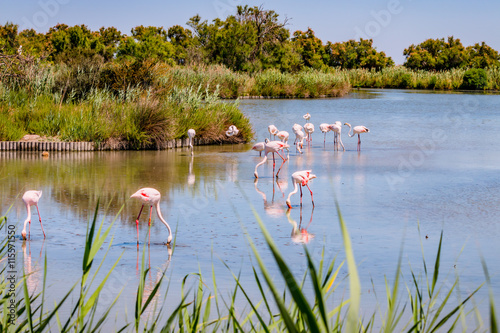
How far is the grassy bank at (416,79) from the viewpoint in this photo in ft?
178

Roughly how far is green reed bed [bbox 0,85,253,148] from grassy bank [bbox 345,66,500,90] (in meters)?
40.2

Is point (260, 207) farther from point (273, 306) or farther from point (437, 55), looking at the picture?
point (437, 55)

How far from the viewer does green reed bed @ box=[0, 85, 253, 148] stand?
47.9ft

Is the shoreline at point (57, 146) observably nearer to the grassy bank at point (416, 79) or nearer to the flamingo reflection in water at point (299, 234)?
the flamingo reflection in water at point (299, 234)

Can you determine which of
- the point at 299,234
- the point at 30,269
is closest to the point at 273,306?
the point at 30,269

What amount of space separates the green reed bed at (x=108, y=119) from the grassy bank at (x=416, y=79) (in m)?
40.2

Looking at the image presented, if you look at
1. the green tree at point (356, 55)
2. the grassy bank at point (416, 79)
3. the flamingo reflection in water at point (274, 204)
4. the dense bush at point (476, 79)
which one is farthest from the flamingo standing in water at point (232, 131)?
the green tree at point (356, 55)

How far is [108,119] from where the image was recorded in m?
15.1

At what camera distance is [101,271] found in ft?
19.6

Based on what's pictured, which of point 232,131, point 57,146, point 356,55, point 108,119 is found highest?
point 356,55

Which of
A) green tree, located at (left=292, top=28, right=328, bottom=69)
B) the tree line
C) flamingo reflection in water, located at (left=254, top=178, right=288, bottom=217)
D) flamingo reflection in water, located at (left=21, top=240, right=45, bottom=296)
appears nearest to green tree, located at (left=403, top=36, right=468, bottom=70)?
the tree line

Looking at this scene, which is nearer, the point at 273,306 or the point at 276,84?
the point at 273,306

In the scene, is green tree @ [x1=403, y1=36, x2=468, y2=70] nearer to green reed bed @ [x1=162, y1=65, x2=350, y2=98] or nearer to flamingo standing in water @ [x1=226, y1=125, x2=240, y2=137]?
green reed bed @ [x1=162, y1=65, x2=350, y2=98]

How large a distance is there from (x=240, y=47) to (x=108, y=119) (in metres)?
35.9
